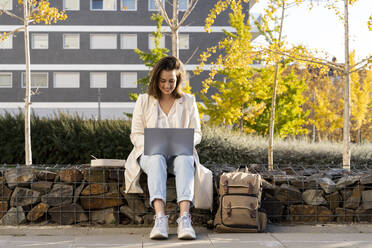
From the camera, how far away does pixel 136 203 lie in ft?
16.9

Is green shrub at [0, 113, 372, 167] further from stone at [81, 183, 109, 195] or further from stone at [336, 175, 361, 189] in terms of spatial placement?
stone at [81, 183, 109, 195]

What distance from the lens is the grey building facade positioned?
36.5 meters

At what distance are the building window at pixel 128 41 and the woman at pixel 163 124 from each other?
32.4m

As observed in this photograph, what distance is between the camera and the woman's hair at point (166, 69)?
16.4 ft

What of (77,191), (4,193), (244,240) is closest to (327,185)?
(244,240)

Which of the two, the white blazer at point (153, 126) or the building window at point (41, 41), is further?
the building window at point (41, 41)

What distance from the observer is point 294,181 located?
5.30 metres

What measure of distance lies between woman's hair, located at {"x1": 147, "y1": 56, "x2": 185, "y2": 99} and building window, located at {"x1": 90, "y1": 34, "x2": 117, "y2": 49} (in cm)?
3249

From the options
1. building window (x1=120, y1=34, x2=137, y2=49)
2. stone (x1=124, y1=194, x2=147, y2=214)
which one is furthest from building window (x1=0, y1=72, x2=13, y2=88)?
stone (x1=124, y1=194, x2=147, y2=214)

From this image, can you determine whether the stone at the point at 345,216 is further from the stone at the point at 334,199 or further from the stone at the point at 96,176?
the stone at the point at 96,176

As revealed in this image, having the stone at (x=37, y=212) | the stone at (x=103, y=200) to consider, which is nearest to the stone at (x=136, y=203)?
the stone at (x=103, y=200)

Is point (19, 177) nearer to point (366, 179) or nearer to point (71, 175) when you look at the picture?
point (71, 175)

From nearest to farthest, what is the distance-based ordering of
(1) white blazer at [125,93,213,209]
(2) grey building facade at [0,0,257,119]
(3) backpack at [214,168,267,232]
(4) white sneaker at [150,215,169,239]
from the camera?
(4) white sneaker at [150,215,169,239], (3) backpack at [214,168,267,232], (1) white blazer at [125,93,213,209], (2) grey building facade at [0,0,257,119]

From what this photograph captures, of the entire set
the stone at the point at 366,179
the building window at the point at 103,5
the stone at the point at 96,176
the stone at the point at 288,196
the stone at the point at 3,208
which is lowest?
the stone at the point at 3,208
